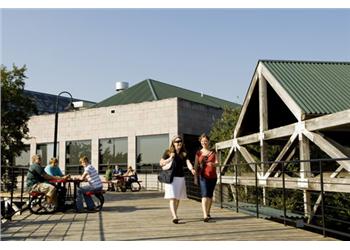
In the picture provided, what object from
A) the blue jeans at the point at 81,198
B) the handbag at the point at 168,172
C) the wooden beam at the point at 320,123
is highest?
the wooden beam at the point at 320,123

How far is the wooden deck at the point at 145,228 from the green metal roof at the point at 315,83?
436 centimetres

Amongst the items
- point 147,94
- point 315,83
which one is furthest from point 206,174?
point 147,94

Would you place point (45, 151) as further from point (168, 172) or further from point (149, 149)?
point (168, 172)

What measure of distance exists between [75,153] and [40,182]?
60.9ft

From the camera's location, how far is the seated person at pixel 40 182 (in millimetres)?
10195

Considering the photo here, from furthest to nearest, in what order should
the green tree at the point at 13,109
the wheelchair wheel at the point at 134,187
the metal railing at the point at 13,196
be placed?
1. the wheelchair wheel at the point at 134,187
2. the green tree at the point at 13,109
3. the metal railing at the point at 13,196

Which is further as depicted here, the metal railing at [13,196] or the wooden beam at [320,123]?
the wooden beam at [320,123]

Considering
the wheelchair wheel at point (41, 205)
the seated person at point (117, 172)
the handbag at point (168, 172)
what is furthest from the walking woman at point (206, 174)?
the seated person at point (117, 172)

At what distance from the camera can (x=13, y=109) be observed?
17.4 meters

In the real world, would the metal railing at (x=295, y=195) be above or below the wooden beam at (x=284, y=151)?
below

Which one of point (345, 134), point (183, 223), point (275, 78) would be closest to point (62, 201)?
point (183, 223)

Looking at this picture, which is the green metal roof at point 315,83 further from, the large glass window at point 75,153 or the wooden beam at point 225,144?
the large glass window at point 75,153
